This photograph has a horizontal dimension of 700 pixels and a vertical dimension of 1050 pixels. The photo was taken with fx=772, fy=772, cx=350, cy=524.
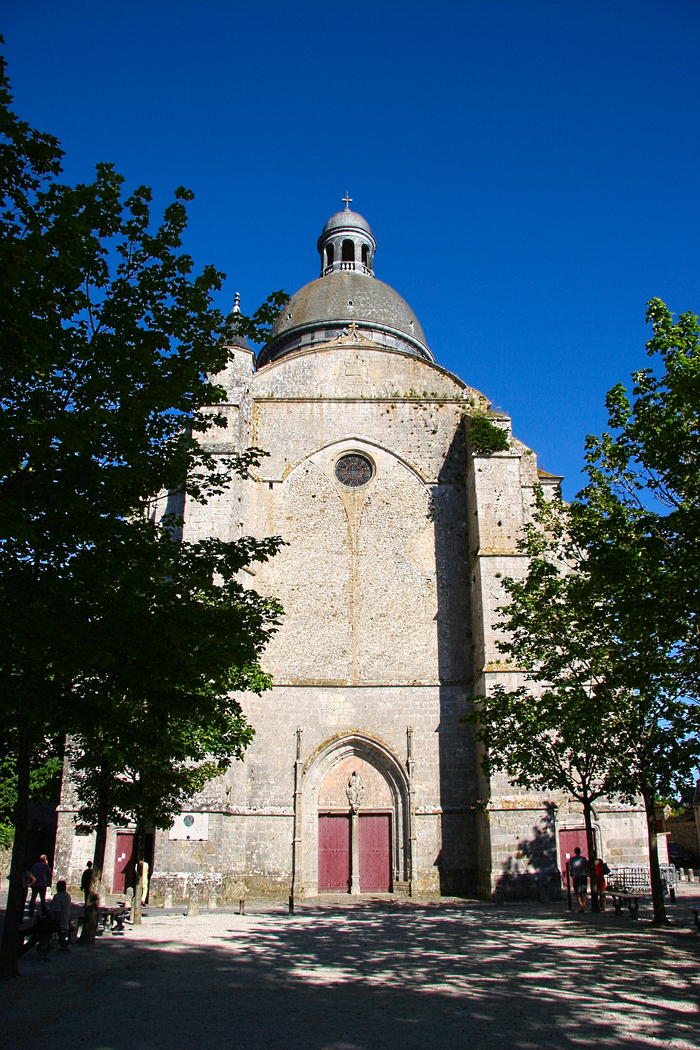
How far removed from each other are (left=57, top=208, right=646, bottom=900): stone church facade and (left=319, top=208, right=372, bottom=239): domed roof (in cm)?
1149

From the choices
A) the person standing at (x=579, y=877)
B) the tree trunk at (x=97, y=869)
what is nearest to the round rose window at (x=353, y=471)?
the person standing at (x=579, y=877)

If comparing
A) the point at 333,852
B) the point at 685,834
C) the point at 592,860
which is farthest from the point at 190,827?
the point at 685,834

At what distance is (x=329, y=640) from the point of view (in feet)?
60.7

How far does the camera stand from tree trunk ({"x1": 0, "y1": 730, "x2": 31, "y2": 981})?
777 centimetres

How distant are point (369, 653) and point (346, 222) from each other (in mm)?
19947

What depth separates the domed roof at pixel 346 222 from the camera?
3112cm

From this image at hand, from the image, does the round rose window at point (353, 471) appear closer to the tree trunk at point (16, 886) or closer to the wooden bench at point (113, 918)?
the wooden bench at point (113, 918)

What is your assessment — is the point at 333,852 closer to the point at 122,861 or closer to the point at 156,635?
A: the point at 122,861

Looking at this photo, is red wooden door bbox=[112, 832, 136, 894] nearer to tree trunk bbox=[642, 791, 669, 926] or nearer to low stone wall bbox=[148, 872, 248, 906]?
low stone wall bbox=[148, 872, 248, 906]

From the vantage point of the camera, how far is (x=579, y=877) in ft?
46.1

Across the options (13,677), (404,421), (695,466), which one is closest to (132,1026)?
(13,677)

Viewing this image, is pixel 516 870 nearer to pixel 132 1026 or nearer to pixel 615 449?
pixel 615 449

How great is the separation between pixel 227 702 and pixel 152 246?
4880 millimetres

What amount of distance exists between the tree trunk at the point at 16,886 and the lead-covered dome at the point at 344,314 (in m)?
18.6
